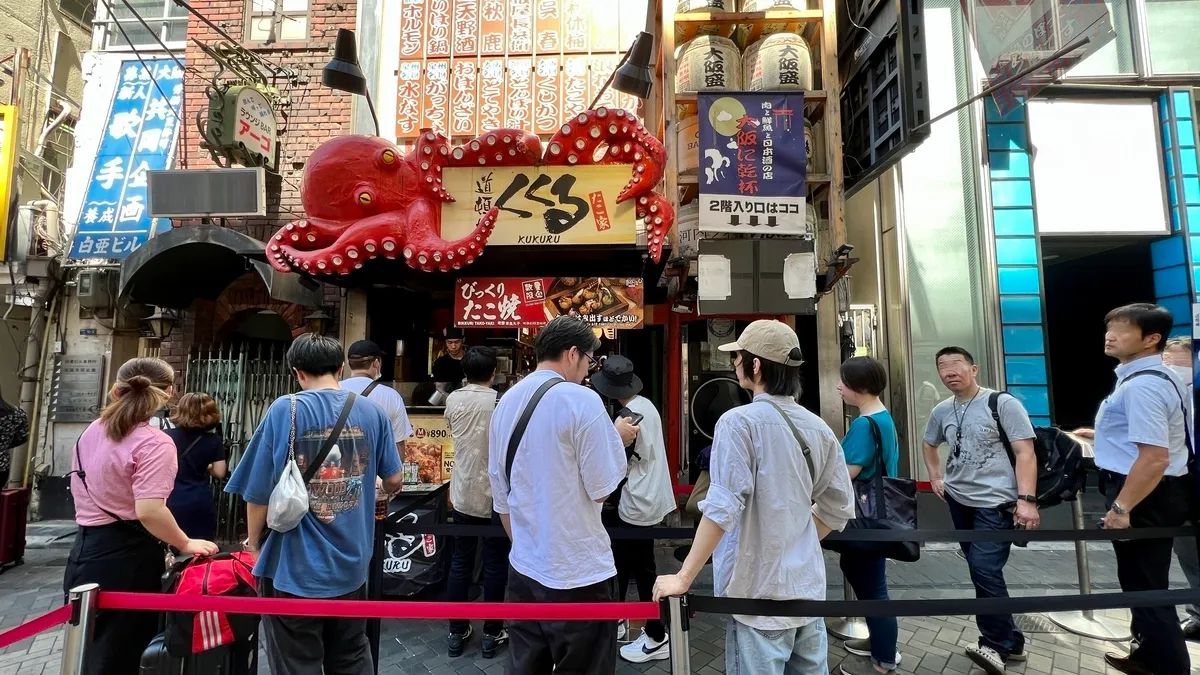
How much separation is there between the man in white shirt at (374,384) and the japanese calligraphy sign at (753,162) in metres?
3.41

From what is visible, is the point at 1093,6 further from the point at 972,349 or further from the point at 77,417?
the point at 77,417

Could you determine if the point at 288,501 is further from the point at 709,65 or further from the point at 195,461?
the point at 709,65

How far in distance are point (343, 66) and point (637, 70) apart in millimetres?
3131

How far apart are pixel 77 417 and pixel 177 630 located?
24.0 feet

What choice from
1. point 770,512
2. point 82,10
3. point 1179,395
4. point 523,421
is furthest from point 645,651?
point 82,10

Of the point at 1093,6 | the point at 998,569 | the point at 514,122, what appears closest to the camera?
the point at 998,569

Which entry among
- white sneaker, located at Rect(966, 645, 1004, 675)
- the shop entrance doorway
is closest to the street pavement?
white sneaker, located at Rect(966, 645, 1004, 675)

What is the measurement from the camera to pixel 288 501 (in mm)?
2270

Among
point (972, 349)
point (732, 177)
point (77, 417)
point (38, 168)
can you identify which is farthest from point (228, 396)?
point (972, 349)

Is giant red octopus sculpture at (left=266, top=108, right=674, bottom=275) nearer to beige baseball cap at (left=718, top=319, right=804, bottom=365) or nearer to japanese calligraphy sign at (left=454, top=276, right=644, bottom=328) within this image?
japanese calligraphy sign at (left=454, top=276, right=644, bottom=328)

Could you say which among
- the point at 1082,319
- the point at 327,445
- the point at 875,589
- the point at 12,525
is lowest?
the point at 12,525

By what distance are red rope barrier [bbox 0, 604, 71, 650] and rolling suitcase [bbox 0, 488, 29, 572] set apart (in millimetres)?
5108

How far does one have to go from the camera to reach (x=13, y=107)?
7.56 m

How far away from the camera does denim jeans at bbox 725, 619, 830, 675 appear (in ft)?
6.92
